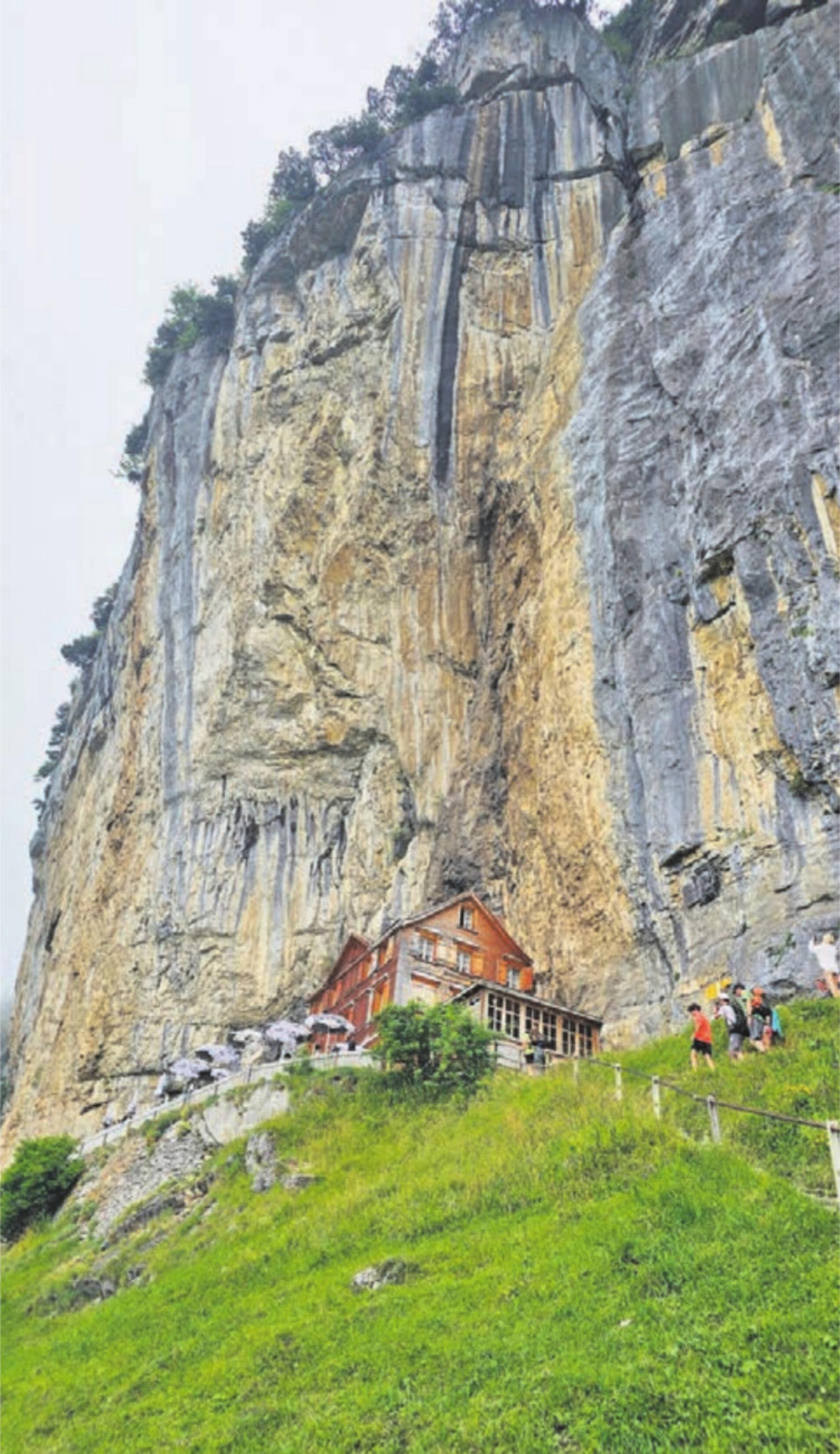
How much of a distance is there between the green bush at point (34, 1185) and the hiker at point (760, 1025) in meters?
23.5

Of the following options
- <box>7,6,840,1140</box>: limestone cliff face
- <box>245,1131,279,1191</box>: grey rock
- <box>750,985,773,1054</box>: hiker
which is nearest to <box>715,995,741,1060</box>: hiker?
<box>750,985,773,1054</box>: hiker

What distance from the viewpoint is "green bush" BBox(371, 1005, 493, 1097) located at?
2662 cm

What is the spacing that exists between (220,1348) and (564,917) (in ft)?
67.6

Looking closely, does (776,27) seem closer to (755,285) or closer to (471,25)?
(755,285)

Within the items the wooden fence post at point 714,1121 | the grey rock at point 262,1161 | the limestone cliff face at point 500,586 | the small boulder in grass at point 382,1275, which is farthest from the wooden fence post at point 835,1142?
the grey rock at point 262,1161

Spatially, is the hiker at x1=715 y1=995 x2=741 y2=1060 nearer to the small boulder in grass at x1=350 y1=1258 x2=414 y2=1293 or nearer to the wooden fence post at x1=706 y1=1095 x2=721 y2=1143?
the wooden fence post at x1=706 y1=1095 x2=721 y2=1143

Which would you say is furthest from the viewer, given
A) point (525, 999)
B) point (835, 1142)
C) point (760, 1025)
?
point (525, 999)

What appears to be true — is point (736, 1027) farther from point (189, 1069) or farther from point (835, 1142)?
point (189, 1069)

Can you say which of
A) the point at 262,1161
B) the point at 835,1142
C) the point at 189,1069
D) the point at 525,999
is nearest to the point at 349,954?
the point at 189,1069

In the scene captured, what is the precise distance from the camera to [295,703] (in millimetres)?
50594

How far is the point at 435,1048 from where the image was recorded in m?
26.9

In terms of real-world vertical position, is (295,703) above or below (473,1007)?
above

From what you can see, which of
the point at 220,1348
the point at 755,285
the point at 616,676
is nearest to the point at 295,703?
the point at 616,676

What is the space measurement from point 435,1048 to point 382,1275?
11.7 meters
